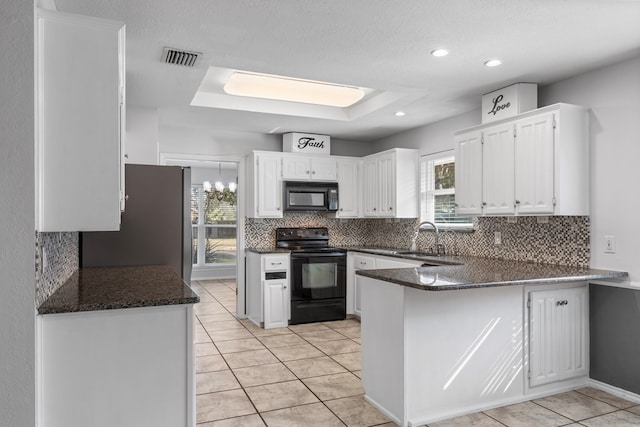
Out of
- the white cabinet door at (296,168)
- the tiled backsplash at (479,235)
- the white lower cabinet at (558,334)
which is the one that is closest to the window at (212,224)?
the tiled backsplash at (479,235)

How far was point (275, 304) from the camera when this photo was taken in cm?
515

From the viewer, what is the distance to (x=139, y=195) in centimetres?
360

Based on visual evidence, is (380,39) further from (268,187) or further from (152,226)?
(268,187)

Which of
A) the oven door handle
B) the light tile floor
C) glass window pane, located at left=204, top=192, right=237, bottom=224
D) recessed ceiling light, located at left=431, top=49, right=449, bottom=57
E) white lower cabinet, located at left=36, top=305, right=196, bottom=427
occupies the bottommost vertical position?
the light tile floor

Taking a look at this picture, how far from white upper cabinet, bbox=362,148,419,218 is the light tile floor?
5.31 ft

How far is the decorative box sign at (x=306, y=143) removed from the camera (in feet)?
18.4

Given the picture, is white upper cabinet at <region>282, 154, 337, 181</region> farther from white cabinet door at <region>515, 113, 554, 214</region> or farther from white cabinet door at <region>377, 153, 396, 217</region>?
white cabinet door at <region>515, 113, 554, 214</region>

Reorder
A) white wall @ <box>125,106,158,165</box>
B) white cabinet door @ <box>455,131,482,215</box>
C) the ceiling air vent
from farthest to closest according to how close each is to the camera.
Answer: white wall @ <box>125,106,158,165</box> → white cabinet door @ <box>455,131,482,215</box> → the ceiling air vent

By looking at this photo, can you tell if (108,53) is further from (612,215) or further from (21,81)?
(612,215)

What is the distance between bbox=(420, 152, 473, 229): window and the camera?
4.86m

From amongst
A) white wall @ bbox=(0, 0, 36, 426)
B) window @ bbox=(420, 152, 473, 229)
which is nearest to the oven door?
window @ bbox=(420, 152, 473, 229)

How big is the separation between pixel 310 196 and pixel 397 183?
3.74 feet

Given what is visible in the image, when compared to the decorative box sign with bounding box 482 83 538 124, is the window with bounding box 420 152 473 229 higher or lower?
lower

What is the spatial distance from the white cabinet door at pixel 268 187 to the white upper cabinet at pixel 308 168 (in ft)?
0.39
